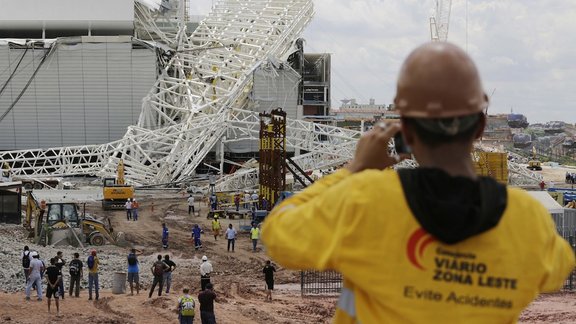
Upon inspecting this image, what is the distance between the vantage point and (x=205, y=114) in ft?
190

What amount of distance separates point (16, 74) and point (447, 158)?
6498cm

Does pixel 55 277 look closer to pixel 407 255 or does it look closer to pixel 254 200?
pixel 407 255

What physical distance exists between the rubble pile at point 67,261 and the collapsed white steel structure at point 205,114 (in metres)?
21.7

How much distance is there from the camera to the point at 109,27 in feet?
228

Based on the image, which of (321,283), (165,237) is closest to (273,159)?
(165,237)

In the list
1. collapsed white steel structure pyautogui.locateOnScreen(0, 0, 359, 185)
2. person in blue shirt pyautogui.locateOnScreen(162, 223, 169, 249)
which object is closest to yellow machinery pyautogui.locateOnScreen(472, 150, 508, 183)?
collapsed white steel structure pyautogui.locateOnScreen(0, 0, 359, 185)

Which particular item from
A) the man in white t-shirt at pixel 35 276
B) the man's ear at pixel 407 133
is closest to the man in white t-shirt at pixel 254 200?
the man in white t-shirt at pixel 35 276

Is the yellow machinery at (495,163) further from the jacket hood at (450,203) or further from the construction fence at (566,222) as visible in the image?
the jacket hood at (450,203)

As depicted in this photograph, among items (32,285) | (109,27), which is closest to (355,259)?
(32,285)

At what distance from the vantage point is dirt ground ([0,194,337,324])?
733 inches

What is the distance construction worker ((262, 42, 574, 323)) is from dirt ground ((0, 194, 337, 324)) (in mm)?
15684

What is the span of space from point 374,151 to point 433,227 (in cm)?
50

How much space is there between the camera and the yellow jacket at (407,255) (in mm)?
2836

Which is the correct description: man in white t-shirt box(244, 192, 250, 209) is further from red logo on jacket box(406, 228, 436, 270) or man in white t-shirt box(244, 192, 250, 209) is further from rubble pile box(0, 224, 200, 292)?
red logo on jacket box(406, 228, 436, 270)
